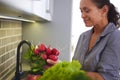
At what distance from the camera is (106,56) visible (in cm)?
113

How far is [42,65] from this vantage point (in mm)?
1218

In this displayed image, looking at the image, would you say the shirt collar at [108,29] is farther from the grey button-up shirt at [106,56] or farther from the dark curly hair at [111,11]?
the dark curly hair at [111,11]

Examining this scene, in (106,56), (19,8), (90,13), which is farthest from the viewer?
(90,13)

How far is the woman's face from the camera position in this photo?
125 cm

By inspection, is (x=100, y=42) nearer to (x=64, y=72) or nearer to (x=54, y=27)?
(x=64, y=72)

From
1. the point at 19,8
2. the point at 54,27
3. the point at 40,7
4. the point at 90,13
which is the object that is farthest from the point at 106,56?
the point at 54,27

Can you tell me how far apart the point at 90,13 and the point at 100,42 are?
159 mm

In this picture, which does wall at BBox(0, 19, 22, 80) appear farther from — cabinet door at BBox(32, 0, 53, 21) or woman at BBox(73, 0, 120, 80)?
woman at BBox(73, 0, 120, 80)

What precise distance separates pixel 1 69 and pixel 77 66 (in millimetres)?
1123

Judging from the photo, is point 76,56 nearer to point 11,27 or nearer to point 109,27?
point 109,27

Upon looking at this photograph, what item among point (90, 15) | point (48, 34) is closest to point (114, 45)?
point (90, 15)

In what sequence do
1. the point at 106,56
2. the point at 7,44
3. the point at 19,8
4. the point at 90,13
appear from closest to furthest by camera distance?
the point at 19,8, the point at 106,56, the point at 90,13, the point at 7,44

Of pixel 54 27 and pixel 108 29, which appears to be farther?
pixel 54 27

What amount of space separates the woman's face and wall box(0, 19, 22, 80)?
532 millimetres
